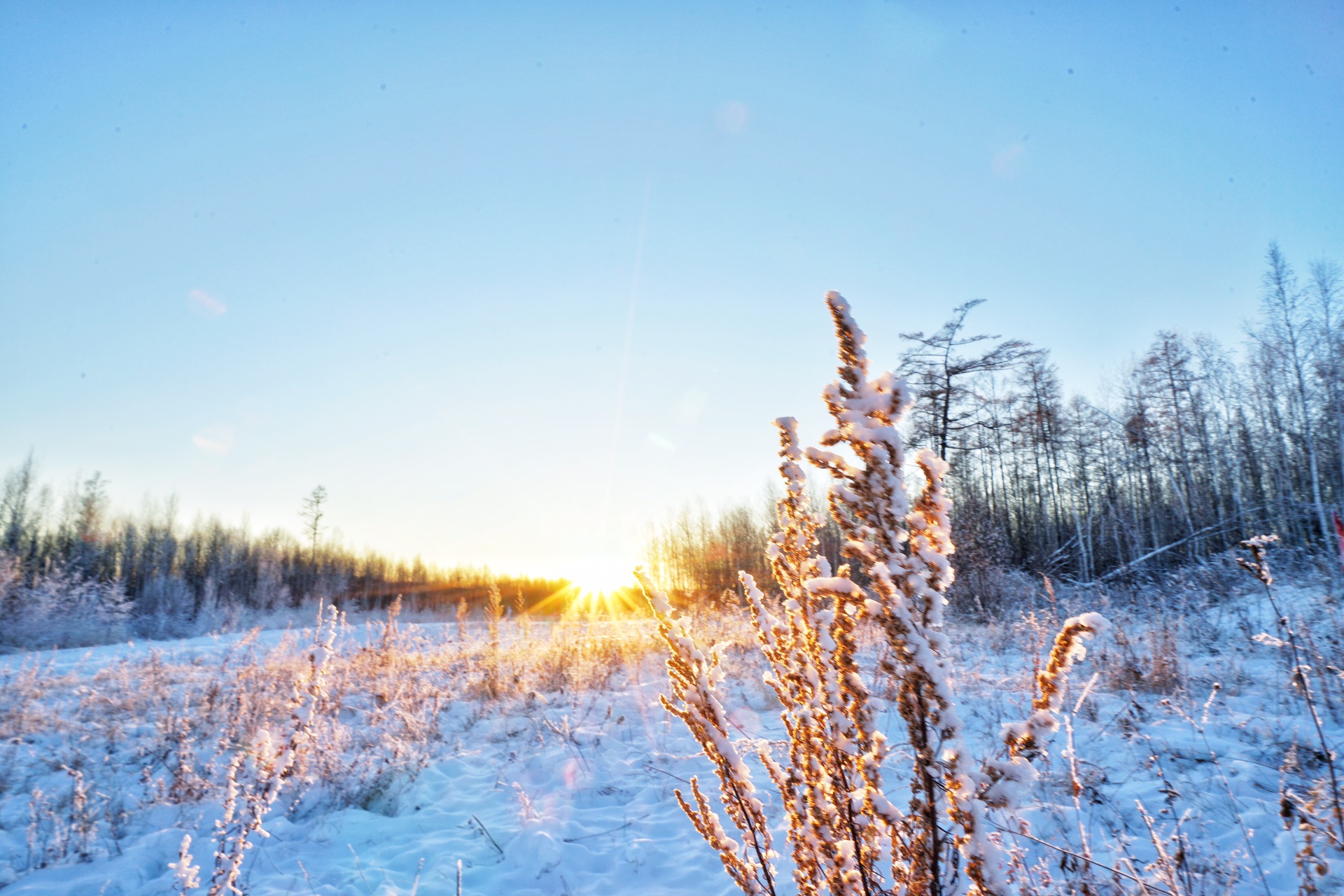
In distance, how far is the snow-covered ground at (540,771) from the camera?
319cm

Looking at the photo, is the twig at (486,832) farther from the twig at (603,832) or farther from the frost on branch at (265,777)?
the frost on branch at (265,777)

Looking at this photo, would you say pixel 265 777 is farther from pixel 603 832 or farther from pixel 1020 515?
pixel 1020 515

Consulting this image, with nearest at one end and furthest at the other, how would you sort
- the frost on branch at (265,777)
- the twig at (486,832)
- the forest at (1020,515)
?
the frost on branch at (265,777)
the twig at (486,832)
the forest at (1020,515)

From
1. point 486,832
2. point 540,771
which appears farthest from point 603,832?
point 540,771

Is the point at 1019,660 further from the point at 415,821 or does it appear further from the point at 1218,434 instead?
the point at 1218,434

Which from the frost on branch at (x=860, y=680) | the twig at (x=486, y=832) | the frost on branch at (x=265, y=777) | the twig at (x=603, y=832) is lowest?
the twig at (x=603, y=832)

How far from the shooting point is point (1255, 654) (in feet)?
20.9

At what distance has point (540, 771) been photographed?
4.88 metres

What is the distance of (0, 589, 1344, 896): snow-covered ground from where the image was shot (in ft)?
10.5

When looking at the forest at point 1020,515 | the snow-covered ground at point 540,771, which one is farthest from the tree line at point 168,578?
the snow-covered ground at point 540,771

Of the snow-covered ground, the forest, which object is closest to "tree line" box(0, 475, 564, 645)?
the forest

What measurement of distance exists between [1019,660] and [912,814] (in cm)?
740

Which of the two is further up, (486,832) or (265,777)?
(265,777)

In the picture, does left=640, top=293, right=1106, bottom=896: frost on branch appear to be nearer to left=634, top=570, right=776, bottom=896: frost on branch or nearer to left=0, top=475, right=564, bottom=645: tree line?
left=634, top=570, right=776, bottom=896: frost on branch
